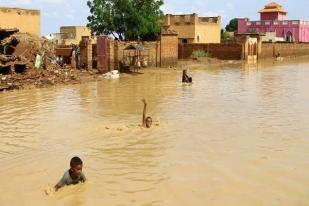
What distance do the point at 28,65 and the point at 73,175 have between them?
17225mm

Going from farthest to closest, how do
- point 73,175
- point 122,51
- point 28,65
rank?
point 122,51
point 28,65
point 73,175

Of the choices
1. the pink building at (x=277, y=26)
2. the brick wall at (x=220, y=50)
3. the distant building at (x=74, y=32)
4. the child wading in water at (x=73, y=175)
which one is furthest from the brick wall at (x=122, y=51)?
the pink building at (x=277, y=26)

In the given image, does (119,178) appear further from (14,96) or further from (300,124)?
(14,96)

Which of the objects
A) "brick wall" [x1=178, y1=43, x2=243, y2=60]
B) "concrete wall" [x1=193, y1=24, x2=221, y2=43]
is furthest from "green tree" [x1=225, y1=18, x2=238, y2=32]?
"brick wall" [x1=178, y1=43, x2=243, y2=60]

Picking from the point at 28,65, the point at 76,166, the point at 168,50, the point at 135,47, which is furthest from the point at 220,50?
the point at 76,166

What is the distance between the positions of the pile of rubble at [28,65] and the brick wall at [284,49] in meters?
29.5

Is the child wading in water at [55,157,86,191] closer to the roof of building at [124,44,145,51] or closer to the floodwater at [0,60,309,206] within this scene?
the floodwater at [0,60,309,206]

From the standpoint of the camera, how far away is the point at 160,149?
9.95 m

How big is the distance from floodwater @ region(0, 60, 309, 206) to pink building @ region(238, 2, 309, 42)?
157 feet

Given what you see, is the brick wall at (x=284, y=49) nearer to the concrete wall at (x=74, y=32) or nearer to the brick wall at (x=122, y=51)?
the concrete wall at (x=74, y=32)

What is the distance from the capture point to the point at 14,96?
19.0 m

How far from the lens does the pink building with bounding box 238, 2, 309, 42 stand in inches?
2514

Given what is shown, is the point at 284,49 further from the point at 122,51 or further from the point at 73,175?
the point at 73,175

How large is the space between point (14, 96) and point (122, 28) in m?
17.9
